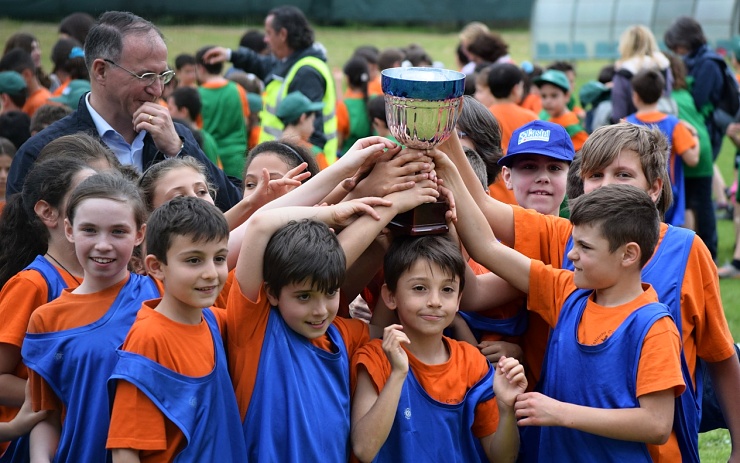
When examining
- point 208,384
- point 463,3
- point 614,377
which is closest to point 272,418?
point 208,384

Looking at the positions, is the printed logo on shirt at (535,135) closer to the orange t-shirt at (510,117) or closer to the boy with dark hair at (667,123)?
the orange t-shirt at (510,117)

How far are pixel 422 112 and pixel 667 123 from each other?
6323mm

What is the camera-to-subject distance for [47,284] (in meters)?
3.32

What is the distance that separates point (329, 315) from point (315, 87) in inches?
239

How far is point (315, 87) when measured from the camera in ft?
29.1

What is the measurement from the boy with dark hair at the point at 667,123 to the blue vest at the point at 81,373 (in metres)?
6.73

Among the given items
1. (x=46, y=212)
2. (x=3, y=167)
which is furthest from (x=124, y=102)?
(x=3, y=167)

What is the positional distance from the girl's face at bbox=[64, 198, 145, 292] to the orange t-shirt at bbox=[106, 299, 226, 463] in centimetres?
25

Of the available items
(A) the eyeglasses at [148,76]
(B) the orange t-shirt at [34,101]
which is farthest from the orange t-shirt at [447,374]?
(B) the orange t-shirt at [34,101]

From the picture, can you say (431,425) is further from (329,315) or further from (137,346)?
(137,346)

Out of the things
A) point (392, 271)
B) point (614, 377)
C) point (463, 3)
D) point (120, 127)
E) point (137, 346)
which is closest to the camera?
point (137, 346)

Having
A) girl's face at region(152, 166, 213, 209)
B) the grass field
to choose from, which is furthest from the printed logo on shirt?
the grass field

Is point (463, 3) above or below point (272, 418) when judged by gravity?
below

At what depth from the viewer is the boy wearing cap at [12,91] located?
9172 mm
